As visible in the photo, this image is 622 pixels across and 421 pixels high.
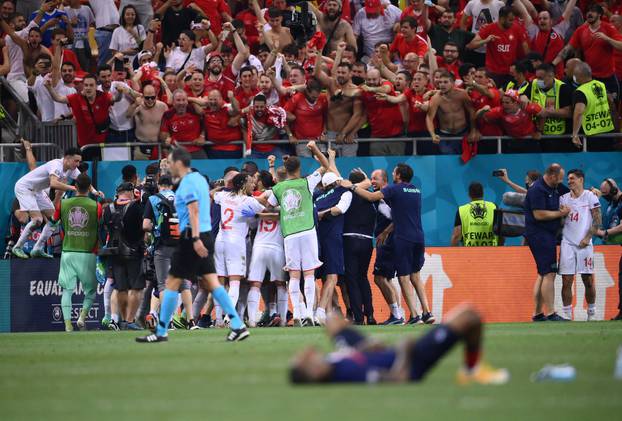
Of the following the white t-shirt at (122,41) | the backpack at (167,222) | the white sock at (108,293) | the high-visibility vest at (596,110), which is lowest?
the white sock at (108,293)

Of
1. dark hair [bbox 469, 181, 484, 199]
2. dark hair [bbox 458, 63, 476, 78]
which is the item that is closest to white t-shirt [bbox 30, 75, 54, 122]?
dark hair [bbox 458, 63, 476, 78]

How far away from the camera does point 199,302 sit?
68.8 ft

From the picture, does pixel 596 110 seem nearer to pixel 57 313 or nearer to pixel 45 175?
pixel 45 175

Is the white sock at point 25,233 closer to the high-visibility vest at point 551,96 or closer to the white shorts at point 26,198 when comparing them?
the white shorts at point 26,198

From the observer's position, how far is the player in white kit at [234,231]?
2048 cm

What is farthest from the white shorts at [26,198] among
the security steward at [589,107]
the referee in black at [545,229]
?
the security steward at [589,107]

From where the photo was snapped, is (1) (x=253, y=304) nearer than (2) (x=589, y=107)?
Yes

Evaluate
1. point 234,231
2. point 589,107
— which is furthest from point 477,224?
point 234,231

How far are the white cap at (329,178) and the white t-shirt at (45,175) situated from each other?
4.99 m

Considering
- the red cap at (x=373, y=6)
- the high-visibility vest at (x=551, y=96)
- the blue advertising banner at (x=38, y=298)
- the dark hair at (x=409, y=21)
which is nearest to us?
the high-visibility vest at (x=551, y=96)

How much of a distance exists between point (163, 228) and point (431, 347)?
12.0 meters

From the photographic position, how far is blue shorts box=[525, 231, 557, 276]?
20.5 metres

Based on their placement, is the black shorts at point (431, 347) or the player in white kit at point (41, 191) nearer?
the black shorts at point (431, 347)

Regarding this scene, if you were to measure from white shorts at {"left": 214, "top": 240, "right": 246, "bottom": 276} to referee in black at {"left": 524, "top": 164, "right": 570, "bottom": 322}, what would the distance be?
5056mm
